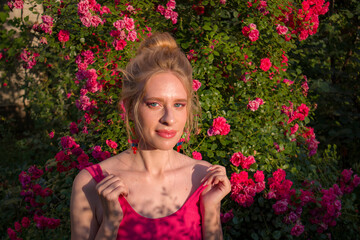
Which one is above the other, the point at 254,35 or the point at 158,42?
the point at 158,42

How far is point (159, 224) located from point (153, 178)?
29cm

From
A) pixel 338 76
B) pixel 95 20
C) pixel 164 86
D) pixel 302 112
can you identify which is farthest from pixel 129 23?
pixel 338 76

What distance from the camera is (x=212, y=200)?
222 cm

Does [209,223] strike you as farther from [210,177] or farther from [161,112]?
[161,112]

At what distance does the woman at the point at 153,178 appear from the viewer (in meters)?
2.04

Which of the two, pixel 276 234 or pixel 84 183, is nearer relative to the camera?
pixel 84 183

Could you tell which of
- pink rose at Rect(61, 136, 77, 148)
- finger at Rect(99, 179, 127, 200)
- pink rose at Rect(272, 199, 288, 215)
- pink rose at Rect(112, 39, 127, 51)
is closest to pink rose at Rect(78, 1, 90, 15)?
pink rose at Rect(112, 39, 127, 51)

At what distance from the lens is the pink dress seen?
82.2 inches

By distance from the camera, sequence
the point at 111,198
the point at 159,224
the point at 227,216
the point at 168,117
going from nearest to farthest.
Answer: the point at 111,198 < the point at 168,117 < the point at 159,224 < the point at 227,216

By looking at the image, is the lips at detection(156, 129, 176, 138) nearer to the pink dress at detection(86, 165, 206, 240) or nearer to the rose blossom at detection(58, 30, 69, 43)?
the pink dress at detection(86, 165, 206, 240)

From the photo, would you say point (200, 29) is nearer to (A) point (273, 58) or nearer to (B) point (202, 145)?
(A) point (273, 58)

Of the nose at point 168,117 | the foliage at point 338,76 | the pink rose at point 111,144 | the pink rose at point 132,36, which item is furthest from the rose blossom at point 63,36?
the foliage at point 338,76

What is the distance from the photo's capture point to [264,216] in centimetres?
328

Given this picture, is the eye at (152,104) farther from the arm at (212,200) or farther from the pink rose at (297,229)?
the pink rose at (297,229)
